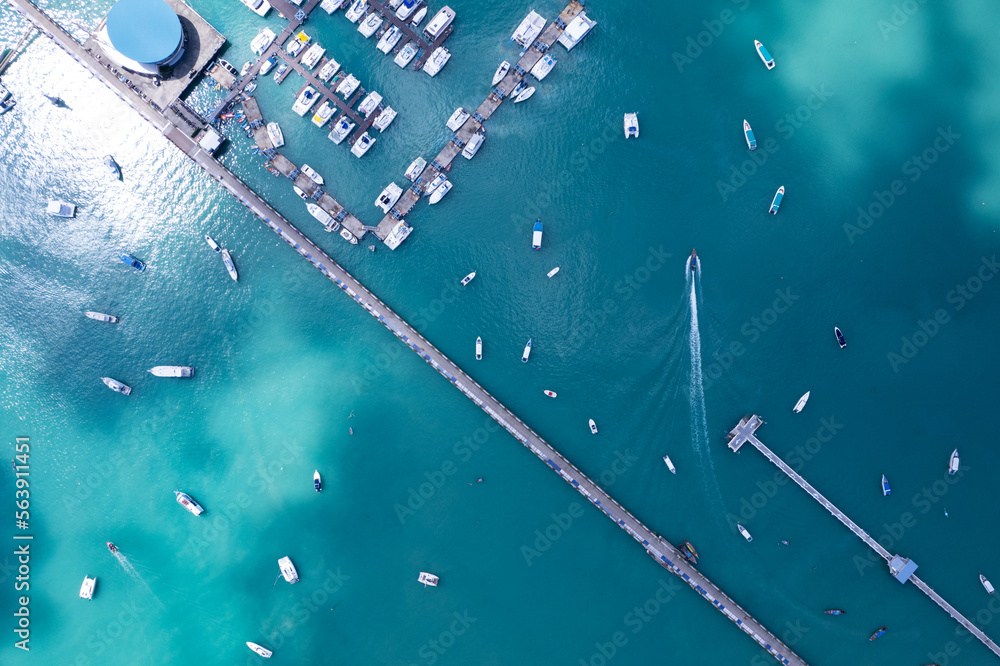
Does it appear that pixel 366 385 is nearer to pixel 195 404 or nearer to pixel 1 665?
pixel 195 404

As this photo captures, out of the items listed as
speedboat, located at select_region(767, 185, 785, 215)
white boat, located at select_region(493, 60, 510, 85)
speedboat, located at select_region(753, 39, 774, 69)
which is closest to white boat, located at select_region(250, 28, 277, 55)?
white boat, located at select_region(493, 60, 510, 85)

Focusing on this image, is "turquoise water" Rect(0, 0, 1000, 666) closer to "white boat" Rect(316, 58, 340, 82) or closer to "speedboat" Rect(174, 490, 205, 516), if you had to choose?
"speedboat" Rect(174, 490, 205, 516)

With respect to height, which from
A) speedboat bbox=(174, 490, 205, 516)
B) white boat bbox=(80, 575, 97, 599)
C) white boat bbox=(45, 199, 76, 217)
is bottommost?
white boat bbox=(80, 575, 97, 599)

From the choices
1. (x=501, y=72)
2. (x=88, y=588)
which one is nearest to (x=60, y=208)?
(x=88, y=588)

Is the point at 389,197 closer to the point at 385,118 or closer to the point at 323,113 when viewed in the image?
the point at 385,118

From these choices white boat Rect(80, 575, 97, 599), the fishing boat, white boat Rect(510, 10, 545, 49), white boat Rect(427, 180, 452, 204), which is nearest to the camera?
the fishing boat

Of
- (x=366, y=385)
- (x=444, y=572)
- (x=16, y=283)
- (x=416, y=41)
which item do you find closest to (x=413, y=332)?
(x=366, y=385)
